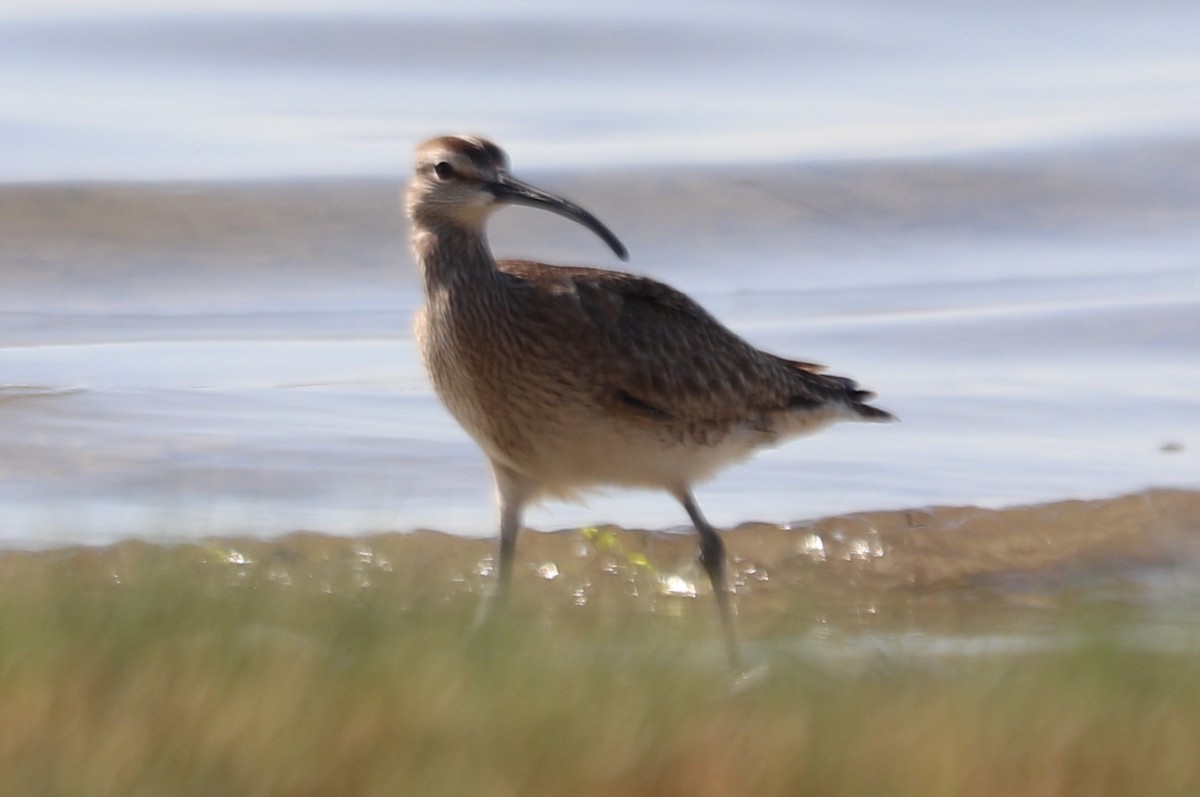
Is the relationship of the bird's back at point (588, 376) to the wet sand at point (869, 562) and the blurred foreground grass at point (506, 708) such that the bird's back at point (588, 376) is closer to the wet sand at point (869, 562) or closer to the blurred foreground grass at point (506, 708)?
the wet sand at point (869, 562)

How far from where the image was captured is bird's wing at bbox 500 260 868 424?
23.1ft

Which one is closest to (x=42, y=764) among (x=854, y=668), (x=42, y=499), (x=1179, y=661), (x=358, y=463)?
(x=854, y=668)

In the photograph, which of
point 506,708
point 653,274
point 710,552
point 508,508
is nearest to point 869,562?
point 710,552

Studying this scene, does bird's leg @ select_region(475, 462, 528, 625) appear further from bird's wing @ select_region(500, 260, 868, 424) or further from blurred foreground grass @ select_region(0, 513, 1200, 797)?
blurred foreground grass @ select_region(0, 513, 1200, 797)

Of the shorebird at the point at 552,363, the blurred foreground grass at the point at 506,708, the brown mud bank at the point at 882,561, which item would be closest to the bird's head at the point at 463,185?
the shorebird at the point at 552,363

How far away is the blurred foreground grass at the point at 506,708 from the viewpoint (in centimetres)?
374

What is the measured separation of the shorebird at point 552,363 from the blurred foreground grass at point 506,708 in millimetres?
2188

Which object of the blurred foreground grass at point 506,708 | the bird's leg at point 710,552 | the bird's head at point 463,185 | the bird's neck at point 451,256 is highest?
the bird's head at point 463,185

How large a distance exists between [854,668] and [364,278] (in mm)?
9292

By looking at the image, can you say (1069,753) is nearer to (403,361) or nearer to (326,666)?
(326,666)

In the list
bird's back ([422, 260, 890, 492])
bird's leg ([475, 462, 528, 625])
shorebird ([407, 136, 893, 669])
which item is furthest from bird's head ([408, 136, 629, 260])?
bird's leg ([475, 462, 528, 625])

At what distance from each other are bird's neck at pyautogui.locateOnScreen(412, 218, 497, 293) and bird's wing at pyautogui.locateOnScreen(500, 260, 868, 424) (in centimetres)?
19

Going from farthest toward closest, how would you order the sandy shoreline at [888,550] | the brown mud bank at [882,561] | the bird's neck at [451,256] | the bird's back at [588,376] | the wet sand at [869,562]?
the sandy shoreline at [888,550] < the brown mud bank at [882,561] < the bird's neck at [451,256] < the bird's back at [588,376] < the wet sand at [869,562]

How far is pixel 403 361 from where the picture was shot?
11.5 m
